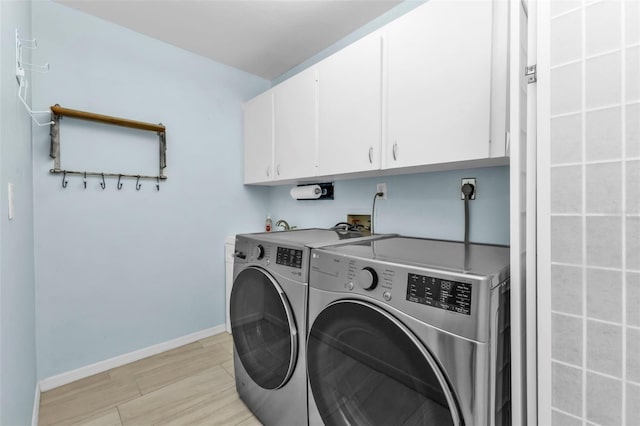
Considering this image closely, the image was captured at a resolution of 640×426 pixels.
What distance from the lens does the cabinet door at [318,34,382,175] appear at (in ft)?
5.09

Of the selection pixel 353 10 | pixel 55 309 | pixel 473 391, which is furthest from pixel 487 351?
pixel 55 309

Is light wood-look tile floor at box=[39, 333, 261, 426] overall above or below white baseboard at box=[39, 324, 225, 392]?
below

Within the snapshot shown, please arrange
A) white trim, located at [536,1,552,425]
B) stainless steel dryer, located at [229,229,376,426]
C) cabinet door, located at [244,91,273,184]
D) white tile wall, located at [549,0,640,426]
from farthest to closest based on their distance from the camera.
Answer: cabinet door, located at [244,91,273,184], stainless steel dryer, located at [229,229,376,426], white trim, located at [536,1,552,425], white tile wall, located at [549,0,640,426]

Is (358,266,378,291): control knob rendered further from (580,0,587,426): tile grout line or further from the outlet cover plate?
the outlet cover plate

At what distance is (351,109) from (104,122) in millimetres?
1663

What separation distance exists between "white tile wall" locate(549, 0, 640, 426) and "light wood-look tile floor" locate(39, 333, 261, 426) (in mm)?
1484

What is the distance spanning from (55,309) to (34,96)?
1316mm

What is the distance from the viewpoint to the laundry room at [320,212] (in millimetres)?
705

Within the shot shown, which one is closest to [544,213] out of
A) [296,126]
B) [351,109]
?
[351,109]

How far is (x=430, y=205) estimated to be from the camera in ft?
5.66

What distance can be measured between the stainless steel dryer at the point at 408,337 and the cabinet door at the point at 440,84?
477mm

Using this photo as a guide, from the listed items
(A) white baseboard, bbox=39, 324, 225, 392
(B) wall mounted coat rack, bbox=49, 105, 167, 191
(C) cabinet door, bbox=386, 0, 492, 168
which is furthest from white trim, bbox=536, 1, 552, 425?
(A) white baseboard, bbox=39, 324, 225, 392

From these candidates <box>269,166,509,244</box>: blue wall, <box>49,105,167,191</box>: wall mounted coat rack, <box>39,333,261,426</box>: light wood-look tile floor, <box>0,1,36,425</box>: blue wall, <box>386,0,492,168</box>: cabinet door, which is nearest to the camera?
<box>0,1,36,425</box>: blue wall

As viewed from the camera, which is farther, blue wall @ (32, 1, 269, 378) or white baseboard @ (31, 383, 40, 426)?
blue wall @ (32, 1, 269, 378)
